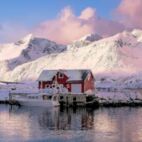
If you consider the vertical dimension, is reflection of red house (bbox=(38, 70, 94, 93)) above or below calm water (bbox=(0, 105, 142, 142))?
above

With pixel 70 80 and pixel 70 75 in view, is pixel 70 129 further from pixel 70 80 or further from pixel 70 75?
pixel 70 75

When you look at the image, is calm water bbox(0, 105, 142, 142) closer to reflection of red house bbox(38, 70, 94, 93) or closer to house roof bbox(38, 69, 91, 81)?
reflection of red house bbox(38, 70, 94, 93)

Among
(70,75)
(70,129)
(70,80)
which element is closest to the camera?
(70,129)

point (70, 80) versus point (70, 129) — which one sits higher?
point (70, 80)

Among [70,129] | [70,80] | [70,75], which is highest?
[70,75]

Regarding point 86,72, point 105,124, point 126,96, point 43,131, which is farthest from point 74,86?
point 43,131

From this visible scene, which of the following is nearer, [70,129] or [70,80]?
[70,129]

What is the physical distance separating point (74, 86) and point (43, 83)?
292 inches

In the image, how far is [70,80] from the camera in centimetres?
11712

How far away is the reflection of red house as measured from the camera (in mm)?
116812

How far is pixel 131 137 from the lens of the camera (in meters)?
53.2

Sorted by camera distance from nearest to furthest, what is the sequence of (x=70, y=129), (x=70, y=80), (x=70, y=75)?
(x=70, y=129)
(x=70, y=80)
(x=70, y=75)

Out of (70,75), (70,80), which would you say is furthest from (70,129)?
(70,75)

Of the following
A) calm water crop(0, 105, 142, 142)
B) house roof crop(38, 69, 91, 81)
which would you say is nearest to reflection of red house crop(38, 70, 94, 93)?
house roof crop(38, 69, 91, 81)
